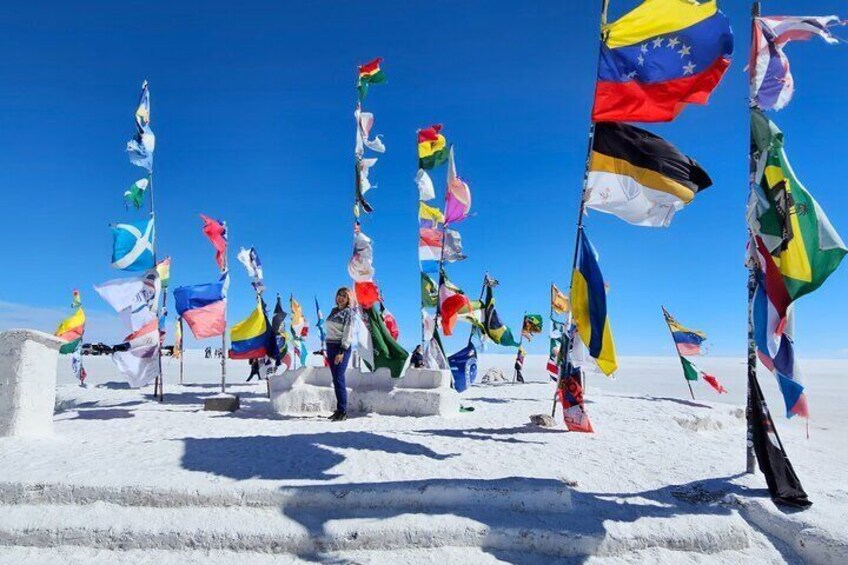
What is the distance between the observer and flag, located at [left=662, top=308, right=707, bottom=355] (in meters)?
14.8

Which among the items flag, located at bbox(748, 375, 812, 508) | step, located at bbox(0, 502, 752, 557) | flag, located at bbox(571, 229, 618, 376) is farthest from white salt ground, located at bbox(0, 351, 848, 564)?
flag, located at bbox(571, 229, 618, 376)

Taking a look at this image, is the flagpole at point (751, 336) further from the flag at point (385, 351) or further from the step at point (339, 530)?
the flag at point (385, 351)

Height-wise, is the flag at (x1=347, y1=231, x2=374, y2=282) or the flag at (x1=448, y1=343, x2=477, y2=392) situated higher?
the flag at (x1=347, y1=231, x2=374, y2=282)

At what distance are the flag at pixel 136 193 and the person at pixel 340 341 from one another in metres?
5.82

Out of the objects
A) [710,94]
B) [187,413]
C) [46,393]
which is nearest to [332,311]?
[187,413]

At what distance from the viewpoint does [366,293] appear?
9.67 m

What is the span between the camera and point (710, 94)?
20.7ft

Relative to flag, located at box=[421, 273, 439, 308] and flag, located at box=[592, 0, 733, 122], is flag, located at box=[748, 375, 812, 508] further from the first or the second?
flag, located at box=[421, 273, 439, 308]

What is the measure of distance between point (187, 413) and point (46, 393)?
9.56ft

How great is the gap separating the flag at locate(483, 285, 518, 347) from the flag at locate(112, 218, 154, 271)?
9705 mm

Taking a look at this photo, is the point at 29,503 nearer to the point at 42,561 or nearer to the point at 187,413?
the point at 42,561

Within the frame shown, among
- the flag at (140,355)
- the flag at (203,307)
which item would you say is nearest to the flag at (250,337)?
the flag at (203,307)

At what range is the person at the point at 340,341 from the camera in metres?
8.73

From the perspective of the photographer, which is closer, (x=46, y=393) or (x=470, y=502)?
(x=470, y=502)
